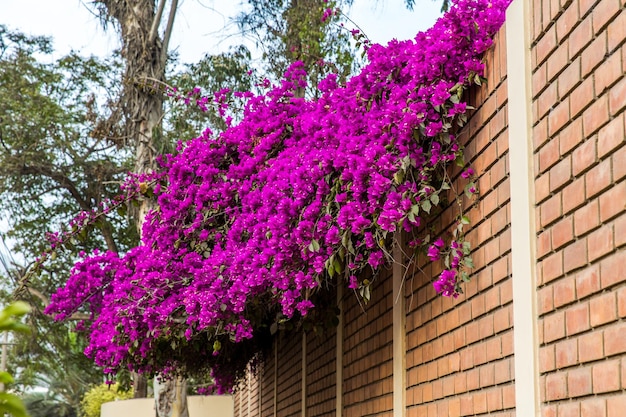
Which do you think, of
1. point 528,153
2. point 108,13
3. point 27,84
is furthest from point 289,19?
point 528,153

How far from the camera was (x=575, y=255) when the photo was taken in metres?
3.21

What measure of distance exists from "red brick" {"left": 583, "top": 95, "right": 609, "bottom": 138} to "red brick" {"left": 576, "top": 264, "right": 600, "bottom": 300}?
466 mm

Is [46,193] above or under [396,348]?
above

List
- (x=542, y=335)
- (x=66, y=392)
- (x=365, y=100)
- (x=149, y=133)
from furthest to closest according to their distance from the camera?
(x=66, y=392) → (x=149, y=133) → (x=365, y=100) → (x=542, y=335)

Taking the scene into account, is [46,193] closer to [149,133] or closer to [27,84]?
[27,84]

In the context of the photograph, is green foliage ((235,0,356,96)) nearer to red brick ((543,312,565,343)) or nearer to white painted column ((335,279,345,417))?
white painted column ((335,279,345,417))

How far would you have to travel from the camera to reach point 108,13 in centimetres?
1409

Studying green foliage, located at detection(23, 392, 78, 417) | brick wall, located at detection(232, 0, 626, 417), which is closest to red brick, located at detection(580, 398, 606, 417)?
brick wall, located at detection(232, 0, 626, 417)

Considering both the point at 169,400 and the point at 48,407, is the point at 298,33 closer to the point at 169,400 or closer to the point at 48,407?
the point at 169,400

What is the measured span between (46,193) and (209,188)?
57.0ft

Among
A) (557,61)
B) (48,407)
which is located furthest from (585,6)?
(48,407)

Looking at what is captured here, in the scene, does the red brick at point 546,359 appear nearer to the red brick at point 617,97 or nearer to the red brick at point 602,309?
the red brick at point 602,309

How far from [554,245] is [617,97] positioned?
0.70 m

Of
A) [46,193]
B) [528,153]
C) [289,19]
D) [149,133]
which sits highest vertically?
[289,19]
